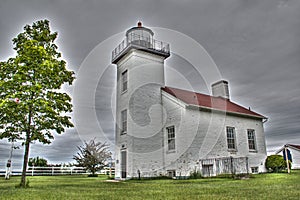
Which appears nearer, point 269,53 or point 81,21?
point 81,21

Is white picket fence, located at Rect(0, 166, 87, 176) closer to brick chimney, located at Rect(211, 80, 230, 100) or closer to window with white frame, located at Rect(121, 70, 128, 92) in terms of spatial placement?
window with white frame, located at Rect(121, 70, 128, 92)

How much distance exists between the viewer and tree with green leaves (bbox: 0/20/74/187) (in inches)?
416

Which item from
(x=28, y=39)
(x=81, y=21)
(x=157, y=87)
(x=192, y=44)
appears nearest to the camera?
(x=28, y=39)

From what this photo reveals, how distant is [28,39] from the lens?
38.8 ft

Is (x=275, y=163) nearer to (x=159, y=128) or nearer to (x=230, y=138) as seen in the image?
(x=230, y=138)

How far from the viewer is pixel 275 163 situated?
18.8 m

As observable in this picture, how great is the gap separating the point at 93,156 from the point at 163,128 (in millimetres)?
12886

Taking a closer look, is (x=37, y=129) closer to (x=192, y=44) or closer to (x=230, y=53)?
(x=192, y=44)

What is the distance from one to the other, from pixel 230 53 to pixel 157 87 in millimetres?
5770

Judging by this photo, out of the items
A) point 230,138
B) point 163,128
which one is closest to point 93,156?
point 163,128

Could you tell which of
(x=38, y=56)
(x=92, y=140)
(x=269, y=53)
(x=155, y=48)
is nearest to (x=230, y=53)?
(x=269, y=53)

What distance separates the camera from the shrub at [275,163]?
18.7 meters

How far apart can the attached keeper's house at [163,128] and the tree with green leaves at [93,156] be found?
400 inches

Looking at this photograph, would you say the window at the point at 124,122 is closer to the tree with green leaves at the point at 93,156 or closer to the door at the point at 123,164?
the door at the point at 123,164
